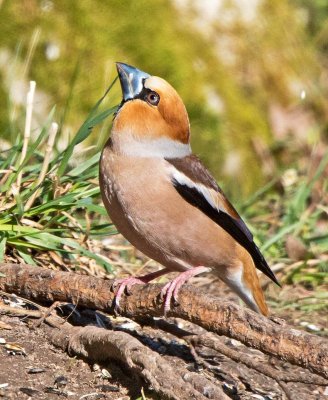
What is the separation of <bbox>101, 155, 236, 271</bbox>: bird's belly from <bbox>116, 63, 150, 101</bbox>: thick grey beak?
45 cm

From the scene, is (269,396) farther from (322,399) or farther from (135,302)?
(135,302)

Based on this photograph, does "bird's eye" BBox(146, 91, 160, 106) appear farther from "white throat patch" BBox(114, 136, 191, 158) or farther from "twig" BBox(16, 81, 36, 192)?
"twig" BBox(16, 81, 36, 192)

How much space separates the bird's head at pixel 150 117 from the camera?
15.4ft

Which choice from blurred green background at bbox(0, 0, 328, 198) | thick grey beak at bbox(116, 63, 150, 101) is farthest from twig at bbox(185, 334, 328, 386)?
blurred green background at bbox(0, 0, 328, 198)

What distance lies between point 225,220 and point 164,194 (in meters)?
0.52

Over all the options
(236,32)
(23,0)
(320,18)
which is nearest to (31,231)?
(23,0)

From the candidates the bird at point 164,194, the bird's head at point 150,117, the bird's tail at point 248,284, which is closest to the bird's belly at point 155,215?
the bird at point 164,194

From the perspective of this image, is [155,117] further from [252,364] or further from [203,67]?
[203,67]

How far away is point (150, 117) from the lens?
15.6 ft

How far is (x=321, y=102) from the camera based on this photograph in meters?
8.86

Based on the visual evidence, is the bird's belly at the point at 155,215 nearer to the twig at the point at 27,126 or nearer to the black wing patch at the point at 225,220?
the black wing patch at the point at 225,220

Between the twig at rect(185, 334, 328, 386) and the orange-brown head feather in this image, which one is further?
the orange-brown head feather

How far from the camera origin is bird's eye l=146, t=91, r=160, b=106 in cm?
471

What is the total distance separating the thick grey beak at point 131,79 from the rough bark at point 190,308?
42.9 inches
